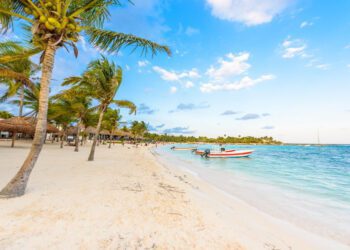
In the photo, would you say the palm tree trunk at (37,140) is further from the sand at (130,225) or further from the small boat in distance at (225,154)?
the small boat in distance at (225,154)

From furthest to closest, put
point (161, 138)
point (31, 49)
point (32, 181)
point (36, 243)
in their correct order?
point (161, 138) < point (32, 181) < point (31, 49) < point (36, 243)

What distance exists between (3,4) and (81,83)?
603 centimetres

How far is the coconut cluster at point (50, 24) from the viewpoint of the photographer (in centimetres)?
373

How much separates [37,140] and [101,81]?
691cm

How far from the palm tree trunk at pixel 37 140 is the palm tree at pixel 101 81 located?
19.8 feet

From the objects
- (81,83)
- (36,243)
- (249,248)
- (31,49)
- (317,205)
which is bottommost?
(317,205)

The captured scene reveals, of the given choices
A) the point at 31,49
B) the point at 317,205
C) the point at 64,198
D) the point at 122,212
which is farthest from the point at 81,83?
the point at 317,205

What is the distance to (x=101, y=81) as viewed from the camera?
400 inches

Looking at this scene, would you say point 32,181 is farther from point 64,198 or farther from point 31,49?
point 31,49

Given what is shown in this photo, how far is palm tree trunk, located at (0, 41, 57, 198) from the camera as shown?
385 cm

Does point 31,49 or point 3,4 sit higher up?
point 3,4

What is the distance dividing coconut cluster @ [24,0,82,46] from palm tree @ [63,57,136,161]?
598 cm

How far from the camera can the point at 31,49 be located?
4.84m

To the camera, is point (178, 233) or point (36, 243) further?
point (178, 233)
